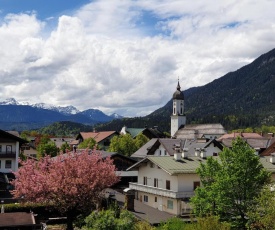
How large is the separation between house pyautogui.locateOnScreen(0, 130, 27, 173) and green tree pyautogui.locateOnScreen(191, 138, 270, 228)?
38.0 meters

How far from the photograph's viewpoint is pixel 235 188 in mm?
35281

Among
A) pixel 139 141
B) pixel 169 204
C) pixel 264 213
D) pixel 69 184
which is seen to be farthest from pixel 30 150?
pixel 264 213

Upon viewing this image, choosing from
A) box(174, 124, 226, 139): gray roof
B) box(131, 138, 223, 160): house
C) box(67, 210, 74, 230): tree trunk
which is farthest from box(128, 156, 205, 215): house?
box(174, 124, 226, 139): gray roof

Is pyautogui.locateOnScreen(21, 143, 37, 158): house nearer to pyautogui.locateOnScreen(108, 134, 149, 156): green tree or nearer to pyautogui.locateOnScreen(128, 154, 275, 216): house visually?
pyautogui.locateOnScreen(108, 134, 149, 156): green tree

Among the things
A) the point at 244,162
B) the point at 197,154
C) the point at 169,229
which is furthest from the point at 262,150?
the point at 169,229

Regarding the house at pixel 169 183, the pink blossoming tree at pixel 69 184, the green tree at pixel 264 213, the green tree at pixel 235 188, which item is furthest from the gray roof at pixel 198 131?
the green tree at pixel 264 213

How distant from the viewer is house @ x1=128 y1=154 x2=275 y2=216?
45.5 m

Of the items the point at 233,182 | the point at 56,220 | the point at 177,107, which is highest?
the point at 177,107

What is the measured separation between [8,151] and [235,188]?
41592 mm

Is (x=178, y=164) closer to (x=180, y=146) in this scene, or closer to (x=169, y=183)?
(x=169, y=183)

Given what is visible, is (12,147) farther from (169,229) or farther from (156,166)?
(169,229)

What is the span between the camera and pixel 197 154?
54094 millimetres

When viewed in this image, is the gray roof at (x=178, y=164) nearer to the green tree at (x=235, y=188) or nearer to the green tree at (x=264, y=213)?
the green tree at (x=235, y=188)

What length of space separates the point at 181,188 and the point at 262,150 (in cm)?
4974
